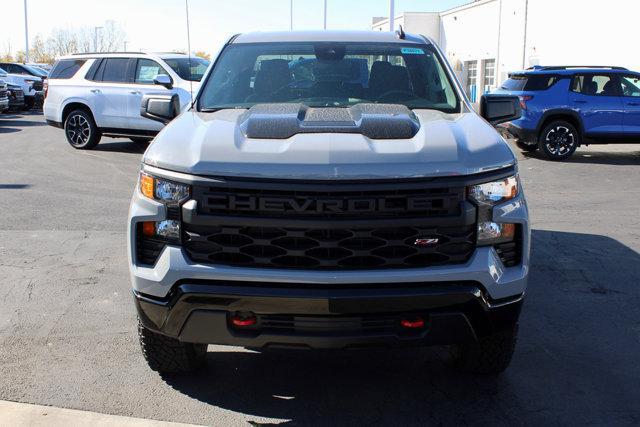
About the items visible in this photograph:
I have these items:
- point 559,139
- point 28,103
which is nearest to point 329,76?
point 559,139

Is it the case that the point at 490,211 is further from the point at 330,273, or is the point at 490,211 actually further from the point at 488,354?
the point at 488,354

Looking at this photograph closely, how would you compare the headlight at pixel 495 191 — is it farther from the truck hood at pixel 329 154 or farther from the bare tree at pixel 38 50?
the bare tree at pixel 38 50

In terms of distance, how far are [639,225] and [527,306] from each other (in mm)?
3600

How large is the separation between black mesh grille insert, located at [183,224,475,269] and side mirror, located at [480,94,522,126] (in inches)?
66.3

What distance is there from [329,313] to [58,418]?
153 cm

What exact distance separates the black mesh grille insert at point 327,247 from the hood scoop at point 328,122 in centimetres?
53

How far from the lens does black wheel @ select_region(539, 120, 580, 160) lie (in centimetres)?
1404

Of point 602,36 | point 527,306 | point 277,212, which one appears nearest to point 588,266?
point 527,306

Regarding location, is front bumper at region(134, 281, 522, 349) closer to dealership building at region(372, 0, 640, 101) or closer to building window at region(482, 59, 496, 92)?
dealership building at region(372, 0, 640, 101)

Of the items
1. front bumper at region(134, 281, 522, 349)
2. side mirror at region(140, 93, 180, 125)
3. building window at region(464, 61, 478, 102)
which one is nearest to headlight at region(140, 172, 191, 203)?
front bumper at region(134, 281, 522, 349)

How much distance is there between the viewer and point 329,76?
4.76 meters

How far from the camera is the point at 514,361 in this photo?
432 centimetres

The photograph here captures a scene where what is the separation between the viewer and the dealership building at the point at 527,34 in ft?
77.8

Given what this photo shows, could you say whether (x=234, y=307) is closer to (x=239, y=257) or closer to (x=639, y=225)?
(x=239, y=257)
